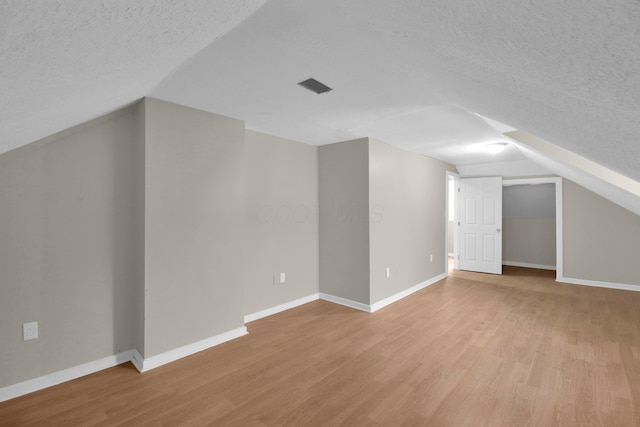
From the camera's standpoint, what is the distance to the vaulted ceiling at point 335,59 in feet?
2.32

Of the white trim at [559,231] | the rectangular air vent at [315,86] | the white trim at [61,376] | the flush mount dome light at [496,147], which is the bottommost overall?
the white trim at [61,376]

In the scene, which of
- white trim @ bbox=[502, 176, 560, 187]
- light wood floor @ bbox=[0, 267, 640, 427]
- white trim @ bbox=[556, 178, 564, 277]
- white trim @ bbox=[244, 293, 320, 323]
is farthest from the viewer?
white trim @ bbox=[502, 176, 560, 187]

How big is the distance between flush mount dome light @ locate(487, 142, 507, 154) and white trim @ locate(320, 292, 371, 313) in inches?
117

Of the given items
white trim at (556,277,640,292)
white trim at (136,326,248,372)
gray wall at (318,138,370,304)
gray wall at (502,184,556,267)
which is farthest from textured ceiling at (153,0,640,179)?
gray wall at (502,184,556,267)

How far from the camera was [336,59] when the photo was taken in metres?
1.89

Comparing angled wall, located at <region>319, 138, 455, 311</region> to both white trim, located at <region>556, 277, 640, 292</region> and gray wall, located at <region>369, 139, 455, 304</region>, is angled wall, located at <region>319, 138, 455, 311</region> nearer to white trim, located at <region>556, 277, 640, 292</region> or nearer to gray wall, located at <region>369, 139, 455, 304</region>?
gray wall, located at <region>369, 139, 455, 304</region>

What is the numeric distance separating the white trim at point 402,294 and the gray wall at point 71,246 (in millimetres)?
2826

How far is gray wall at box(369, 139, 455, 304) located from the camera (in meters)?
4.07

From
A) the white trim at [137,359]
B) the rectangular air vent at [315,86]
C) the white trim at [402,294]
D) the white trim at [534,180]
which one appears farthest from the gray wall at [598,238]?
the white trim at [137,359]

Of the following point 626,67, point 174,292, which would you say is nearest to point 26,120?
point 174,292

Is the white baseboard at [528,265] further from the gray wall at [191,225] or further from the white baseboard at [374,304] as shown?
the gray wall at [191,225]

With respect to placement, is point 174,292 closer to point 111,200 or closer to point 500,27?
point 111,200

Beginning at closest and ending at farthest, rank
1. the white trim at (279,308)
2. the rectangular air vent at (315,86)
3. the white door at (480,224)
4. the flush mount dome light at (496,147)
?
the rectangular air vent at (315,86)
the white trim at (279,308)
the flush mount dome light at (496,147)
the white door at (480,224)

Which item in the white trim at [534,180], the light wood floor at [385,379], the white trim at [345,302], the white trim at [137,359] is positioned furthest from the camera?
the white trim at [534,180]
